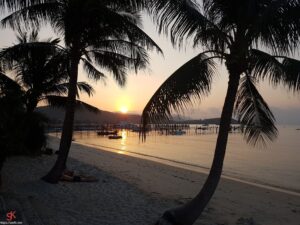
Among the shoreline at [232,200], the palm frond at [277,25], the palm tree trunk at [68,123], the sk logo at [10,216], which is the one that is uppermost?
the palm frond at [277,25]

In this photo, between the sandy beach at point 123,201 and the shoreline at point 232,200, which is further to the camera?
the shoreline at point 232,200

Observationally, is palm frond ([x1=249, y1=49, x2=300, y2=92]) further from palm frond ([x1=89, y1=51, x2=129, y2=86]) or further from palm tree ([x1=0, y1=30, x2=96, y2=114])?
palm tree ([x1=0, y1=30, x2=96, y2=114])

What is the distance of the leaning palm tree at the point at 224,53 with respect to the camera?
19.3 ft

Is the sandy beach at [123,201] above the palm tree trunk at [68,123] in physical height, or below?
below

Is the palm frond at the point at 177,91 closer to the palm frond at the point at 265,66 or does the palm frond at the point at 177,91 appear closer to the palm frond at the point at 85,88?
the palm frond at the point at 265,66

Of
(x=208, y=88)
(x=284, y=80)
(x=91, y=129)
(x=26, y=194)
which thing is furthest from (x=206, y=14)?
(x=91, y=129)

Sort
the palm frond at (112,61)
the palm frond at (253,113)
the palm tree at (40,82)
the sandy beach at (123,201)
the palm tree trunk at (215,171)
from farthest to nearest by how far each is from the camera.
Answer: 1. the palm tree at (40,82)
2. the palm frond at (112,61)
3. the sandy beach at (123,201)
4. the palm frond at (253,113)
5. the palm tree trunk at (215,171)

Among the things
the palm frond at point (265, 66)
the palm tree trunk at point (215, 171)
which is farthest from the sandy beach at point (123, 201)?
the palm frond at point (265, 66)

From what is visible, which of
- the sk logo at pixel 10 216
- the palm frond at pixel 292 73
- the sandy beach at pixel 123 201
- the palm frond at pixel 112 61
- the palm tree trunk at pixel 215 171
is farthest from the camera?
the palm frond at pixel 112 61

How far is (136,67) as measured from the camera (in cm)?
1213

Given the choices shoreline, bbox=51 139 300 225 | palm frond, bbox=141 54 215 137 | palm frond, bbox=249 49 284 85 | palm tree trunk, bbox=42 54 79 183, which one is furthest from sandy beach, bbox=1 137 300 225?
palm frond, bbox=249 49 284 85

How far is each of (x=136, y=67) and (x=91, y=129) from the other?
8089 cm

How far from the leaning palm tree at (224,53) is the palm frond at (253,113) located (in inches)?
1.9

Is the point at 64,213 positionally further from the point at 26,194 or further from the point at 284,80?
the point at 284,80
